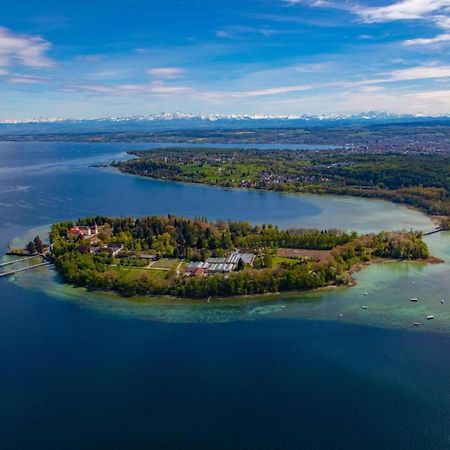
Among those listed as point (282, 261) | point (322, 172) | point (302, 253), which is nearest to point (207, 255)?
point (282, 261)

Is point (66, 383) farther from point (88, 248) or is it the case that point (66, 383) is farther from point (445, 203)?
point (445, 203)

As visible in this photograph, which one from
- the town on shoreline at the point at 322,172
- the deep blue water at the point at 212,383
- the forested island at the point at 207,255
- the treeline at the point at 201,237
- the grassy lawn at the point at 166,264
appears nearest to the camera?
the deep blue water at the point at 212,383

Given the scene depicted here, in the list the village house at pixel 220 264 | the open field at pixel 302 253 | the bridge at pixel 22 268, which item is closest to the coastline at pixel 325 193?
the open field at pixel 302 253

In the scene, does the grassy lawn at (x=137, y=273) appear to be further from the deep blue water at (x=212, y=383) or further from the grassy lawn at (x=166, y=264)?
the deep blue water at (x=212, y=383)

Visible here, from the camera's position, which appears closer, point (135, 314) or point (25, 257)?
point (135, 314)

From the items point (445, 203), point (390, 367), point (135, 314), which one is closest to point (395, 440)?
point (390, 367)
